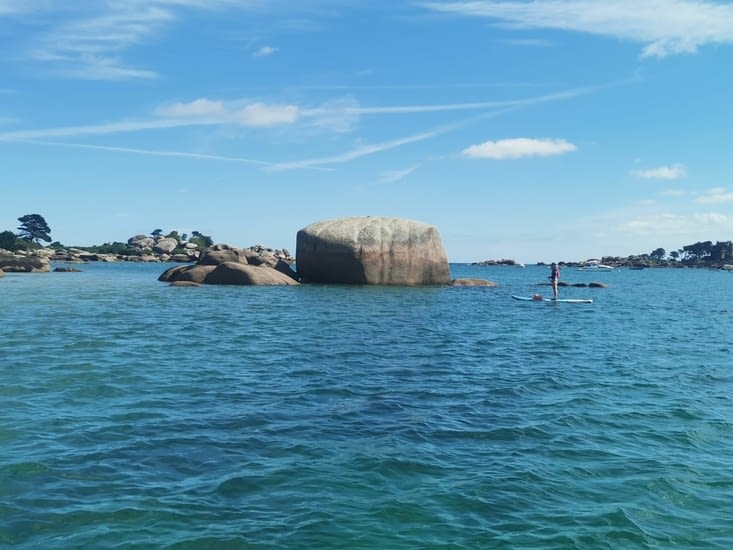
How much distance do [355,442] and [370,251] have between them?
29.2 meters

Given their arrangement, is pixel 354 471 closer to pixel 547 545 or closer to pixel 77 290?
pixel 547 545

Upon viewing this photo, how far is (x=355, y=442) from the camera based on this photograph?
8344 millimetres

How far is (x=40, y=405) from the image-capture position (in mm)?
9680

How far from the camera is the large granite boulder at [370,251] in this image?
37.3 m

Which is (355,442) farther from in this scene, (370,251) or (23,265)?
(23,265)

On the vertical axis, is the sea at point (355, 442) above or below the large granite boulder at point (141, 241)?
below

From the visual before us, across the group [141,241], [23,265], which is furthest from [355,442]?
[141,241]

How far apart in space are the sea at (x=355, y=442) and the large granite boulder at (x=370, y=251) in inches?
748

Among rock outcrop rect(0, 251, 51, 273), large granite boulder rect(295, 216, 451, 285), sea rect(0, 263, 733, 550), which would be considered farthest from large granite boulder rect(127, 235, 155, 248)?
sea rect(0, 263, 733, 550)

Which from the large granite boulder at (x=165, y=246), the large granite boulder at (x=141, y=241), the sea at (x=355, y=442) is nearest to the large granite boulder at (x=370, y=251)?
the sea at (x=355, y=442)

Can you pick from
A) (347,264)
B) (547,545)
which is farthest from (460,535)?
(347,264)

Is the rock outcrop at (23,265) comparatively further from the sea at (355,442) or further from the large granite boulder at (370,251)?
the sea at (355,442)

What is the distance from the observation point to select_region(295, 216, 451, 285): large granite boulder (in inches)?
1469

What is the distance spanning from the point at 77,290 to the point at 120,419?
1115 inches
